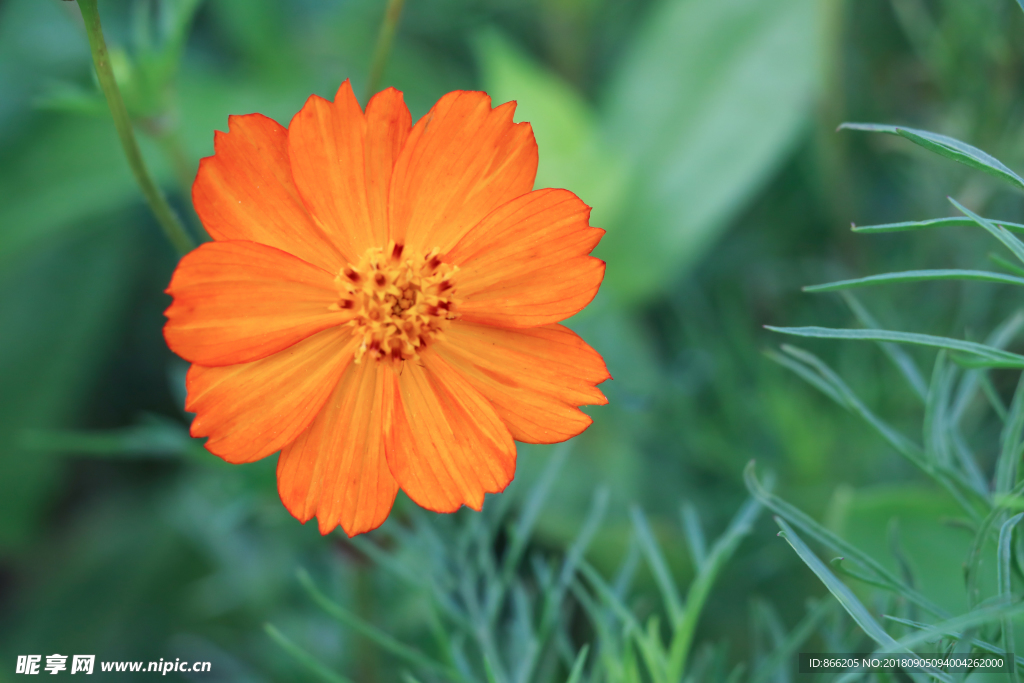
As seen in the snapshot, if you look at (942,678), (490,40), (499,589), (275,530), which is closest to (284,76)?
(490,40)

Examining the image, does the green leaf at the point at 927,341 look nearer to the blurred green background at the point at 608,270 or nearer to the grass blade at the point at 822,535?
the grass blade at the point at 822,535

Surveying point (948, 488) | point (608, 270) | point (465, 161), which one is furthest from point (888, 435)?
point (608, 270)

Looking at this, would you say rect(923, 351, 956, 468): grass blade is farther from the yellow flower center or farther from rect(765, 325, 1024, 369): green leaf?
the yellow flower center

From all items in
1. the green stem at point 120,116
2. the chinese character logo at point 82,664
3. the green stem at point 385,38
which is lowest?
the chinese character logo at point 82,664

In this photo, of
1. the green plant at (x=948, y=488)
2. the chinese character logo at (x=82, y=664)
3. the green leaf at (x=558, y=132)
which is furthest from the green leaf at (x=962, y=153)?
the chinese character logo at (x=82, y=664)

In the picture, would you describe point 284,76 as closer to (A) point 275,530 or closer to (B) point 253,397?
(A) point 275,530

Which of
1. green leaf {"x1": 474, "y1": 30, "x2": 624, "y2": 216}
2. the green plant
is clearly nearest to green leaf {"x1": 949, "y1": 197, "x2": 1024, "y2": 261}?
the green plant
